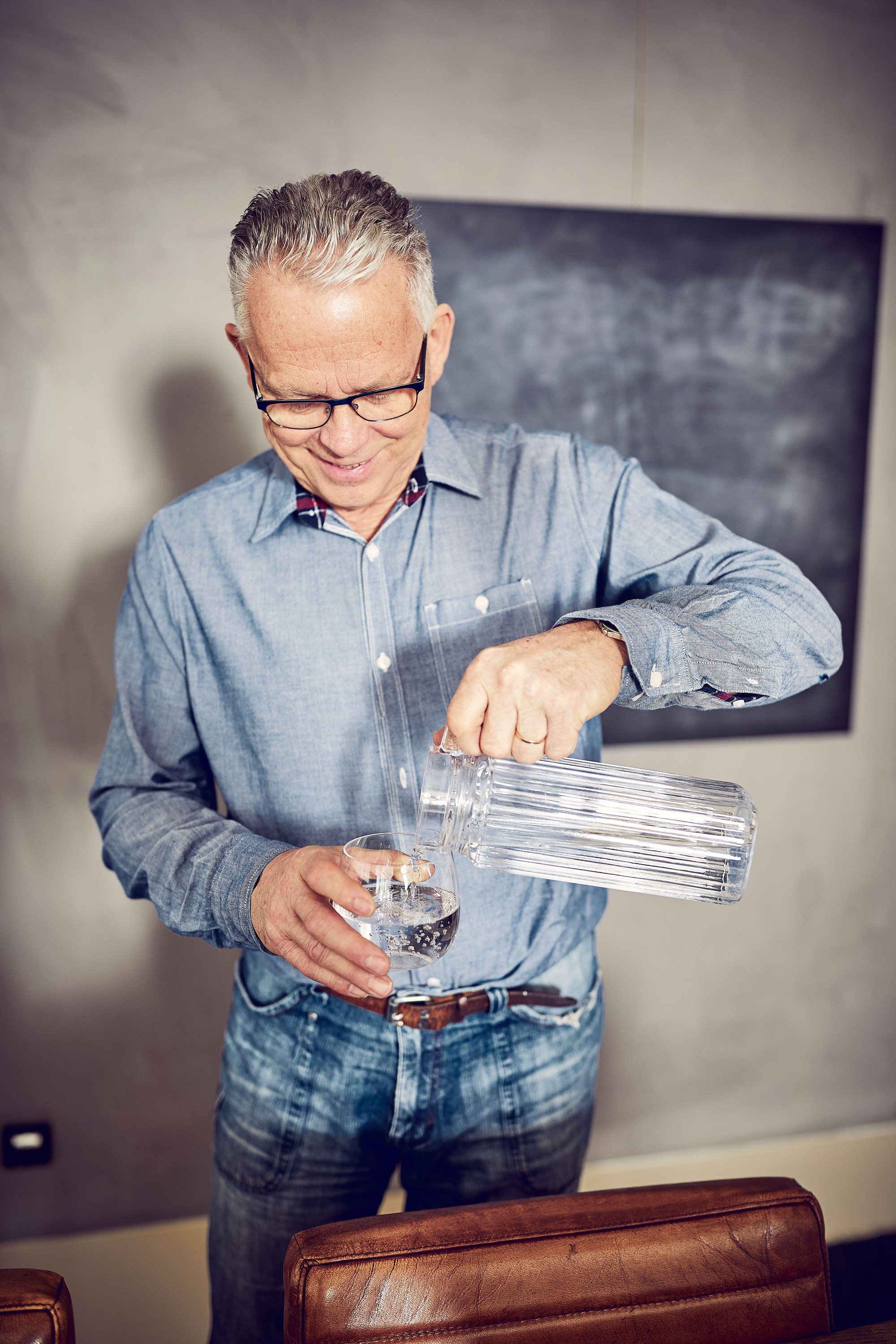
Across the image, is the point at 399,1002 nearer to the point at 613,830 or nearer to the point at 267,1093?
the point at 267,1093

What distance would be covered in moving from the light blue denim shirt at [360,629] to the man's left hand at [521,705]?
37cm

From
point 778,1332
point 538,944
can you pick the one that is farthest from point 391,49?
point 778,1332

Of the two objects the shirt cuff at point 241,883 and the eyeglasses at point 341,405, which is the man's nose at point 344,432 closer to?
the eyeglasses at point 341,405

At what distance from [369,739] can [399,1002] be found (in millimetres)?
351

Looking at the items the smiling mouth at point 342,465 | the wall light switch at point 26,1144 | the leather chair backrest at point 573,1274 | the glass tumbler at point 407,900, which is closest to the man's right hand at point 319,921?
the glass tumbler at point 407,900

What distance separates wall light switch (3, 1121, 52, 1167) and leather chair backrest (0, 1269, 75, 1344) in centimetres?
143

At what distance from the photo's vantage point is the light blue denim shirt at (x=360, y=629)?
1225 mm

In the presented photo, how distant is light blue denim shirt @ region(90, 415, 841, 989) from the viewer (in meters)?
1.22

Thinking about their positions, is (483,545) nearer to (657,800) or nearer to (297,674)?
(297,674)

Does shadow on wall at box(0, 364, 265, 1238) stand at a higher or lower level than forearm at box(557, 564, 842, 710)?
lower

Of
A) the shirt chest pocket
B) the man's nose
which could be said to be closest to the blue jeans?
the shirt chest pocket

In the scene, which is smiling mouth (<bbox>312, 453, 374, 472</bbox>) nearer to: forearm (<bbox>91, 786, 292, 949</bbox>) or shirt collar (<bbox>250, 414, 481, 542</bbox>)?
shirt collar (<bbox>250, 414, 481, 542</bbox>)

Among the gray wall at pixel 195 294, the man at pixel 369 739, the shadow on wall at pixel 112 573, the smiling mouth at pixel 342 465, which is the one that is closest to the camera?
the smiling mouth at pixel 342 465

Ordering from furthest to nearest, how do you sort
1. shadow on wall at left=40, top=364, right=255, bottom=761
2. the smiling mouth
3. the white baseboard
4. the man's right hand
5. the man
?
the white baseboard, shadow on wall at left=40, top=364, right=255, bottom=761, the man, the smiling mouth, the man's right hand
